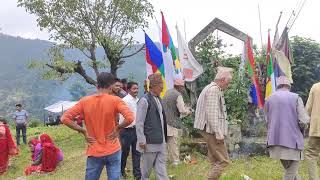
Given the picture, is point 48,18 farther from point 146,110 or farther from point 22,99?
point 22,99

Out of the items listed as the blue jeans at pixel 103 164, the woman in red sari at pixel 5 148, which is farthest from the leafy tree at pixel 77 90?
the blue jeans at pixel 103 164

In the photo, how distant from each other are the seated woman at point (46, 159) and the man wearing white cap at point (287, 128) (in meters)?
6.23

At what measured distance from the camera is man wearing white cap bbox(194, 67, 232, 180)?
6613 mm

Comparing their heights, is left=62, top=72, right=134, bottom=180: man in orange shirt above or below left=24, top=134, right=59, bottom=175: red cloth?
above

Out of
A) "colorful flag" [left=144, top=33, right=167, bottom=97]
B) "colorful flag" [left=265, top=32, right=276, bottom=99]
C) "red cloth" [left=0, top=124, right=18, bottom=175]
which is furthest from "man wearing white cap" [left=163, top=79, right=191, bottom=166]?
"red cloth" [left=0, top=124, right=18, bottom=175]

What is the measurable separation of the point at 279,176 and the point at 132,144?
2508 millimetres

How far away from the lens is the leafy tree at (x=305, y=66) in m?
14.3

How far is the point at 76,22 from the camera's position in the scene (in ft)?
57.1

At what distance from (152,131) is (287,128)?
1.79 meters

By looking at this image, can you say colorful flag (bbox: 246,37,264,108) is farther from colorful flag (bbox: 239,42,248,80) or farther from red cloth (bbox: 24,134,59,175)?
red cloth (bbox: 24,134,59,175)

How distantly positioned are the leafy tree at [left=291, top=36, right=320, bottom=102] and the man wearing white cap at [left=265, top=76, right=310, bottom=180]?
25.9 ft

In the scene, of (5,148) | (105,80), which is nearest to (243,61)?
(5,148)

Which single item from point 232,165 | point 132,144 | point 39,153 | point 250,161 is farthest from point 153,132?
point 39,153

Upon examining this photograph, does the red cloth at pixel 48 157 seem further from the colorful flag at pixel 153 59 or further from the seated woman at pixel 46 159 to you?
the colorful flag at pixel 153 59
